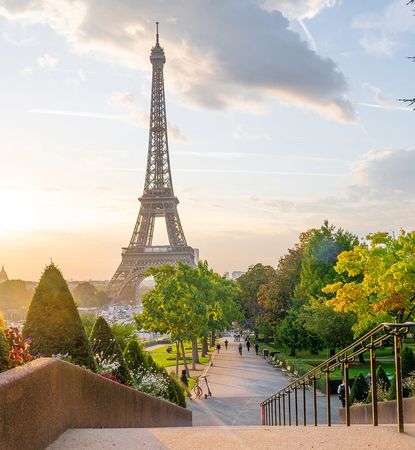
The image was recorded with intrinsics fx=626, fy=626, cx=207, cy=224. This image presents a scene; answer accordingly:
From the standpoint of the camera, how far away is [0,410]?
5004 mm

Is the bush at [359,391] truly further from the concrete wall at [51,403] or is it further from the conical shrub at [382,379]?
the concrete wall at [51,403]

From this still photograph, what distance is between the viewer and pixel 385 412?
13.3 metres

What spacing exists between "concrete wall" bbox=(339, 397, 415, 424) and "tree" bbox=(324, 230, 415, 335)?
12665 millimetres

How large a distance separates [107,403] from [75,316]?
355 cm

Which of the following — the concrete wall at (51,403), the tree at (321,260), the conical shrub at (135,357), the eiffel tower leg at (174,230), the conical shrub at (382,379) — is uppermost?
the eiffel tower leg at (174,230)

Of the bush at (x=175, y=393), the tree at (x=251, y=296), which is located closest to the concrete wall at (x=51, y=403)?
the bush at (x=175, y=393)

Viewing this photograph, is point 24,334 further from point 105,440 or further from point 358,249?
point 358,249

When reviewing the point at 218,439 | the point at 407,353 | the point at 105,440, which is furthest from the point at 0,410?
the point at 407,353

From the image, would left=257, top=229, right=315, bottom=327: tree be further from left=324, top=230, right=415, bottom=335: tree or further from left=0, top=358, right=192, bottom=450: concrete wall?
left=0, top=358, right=192, bottom=450: concrete wall

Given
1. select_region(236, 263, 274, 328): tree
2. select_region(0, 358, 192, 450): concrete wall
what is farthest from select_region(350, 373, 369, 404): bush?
select_region(236, 263, 274, 328): tree

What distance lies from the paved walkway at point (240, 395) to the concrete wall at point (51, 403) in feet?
49.1

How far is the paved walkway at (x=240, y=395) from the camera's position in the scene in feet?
80.4

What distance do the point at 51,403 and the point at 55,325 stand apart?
575 centimetres

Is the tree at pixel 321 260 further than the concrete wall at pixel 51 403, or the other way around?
the tree at pixel 321 260
